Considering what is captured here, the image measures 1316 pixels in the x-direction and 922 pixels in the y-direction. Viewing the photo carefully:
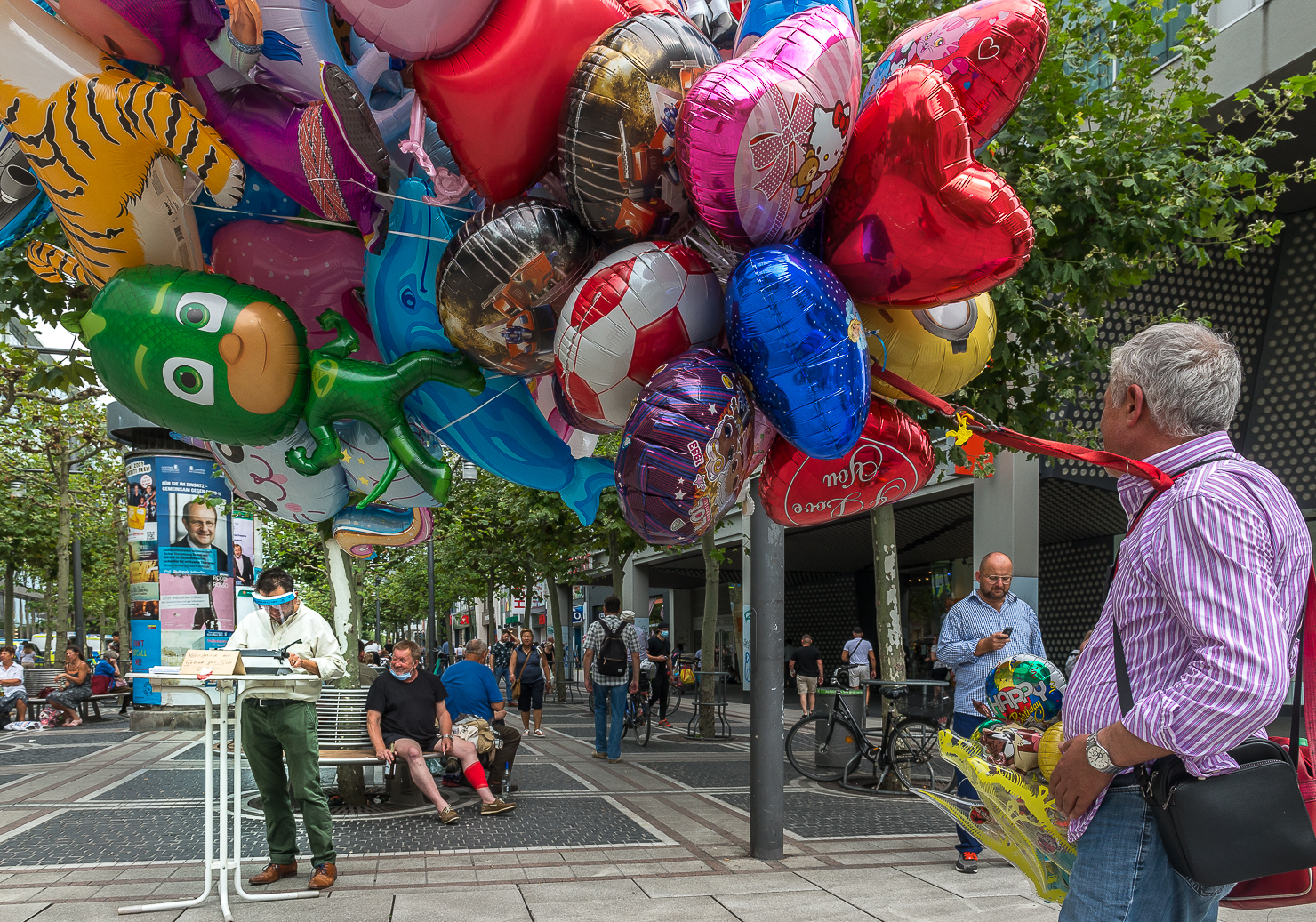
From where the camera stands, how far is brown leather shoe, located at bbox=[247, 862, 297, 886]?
5.71 m

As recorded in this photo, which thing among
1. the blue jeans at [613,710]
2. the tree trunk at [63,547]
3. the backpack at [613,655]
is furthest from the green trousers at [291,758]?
the tree trunk at [63,547]

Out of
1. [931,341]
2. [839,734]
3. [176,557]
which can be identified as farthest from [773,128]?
[176,557]

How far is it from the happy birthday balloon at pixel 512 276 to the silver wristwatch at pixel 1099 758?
1.66 meters

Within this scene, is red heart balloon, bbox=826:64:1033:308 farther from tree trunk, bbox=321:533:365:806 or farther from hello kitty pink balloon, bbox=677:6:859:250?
tree trunk, bbox=321:533:365:806

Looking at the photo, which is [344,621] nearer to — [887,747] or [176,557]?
[887,747]

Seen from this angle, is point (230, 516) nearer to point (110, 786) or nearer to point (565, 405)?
point (110, 786)

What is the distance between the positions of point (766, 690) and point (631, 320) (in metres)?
4.73

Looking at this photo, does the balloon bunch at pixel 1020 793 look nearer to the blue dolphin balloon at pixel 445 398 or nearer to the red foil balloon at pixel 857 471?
the red foil balloon at pixel 857 471

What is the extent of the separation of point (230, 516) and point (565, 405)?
15.4 metres

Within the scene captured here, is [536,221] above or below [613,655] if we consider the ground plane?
above

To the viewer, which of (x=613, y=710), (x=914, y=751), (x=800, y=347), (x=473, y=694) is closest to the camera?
(x=800, y=347)

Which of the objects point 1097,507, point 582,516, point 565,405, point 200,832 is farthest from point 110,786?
point 1097,507

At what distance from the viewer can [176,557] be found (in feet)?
52.5

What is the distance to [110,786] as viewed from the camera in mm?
9828
